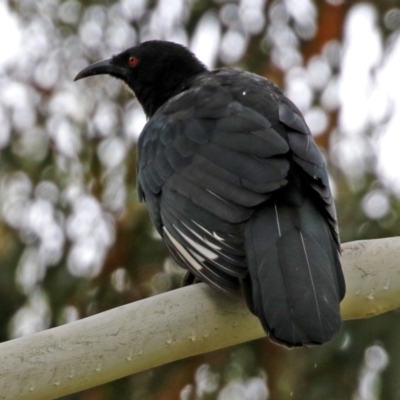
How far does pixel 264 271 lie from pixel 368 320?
116 inches

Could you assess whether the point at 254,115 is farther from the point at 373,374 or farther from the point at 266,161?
the point at 373,374

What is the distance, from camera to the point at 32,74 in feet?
23.7

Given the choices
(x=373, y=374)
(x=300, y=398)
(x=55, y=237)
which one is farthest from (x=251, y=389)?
(x=55, y=237)

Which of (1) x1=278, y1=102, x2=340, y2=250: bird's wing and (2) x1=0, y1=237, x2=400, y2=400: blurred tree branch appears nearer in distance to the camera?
(2) x1=0, y1=237, x2=400, y2=400: blurred tree branch

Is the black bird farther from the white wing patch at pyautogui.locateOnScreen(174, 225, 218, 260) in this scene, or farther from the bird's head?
the bird's head

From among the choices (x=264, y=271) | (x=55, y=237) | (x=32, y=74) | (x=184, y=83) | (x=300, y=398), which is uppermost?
(x=264, y=271)

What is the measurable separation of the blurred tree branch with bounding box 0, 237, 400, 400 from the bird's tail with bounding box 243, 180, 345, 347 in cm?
19

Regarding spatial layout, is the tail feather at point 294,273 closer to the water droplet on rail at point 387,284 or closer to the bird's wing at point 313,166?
the bird's wing at point 313,166

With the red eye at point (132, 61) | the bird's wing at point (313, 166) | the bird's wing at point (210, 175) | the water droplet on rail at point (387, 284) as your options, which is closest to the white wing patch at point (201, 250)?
the bird's wing at point (210, 175)

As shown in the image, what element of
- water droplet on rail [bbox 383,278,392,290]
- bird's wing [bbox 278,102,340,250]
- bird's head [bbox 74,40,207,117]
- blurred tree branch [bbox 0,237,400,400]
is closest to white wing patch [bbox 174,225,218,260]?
blurred tree branch [bbox 0,237,400,400]

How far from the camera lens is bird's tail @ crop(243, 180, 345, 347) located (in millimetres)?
3002

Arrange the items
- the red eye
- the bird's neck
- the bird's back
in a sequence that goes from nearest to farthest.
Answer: the bird's back, the bird's neck, the red eye

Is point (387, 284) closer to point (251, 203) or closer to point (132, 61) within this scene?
point (251, 203)

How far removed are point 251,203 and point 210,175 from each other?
1.10 feet
